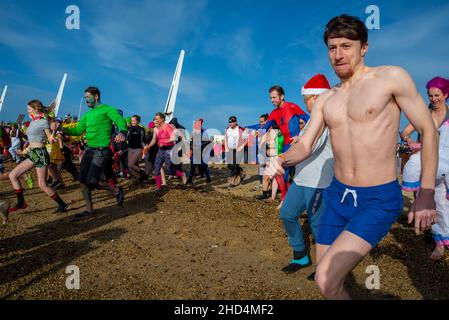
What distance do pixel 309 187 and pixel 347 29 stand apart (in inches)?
75.5

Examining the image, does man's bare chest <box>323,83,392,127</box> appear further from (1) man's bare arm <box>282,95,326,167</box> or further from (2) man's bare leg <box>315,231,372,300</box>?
(2) man's bare leg <box>315,231,372,300</box>

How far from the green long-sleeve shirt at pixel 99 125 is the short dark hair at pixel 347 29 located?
4.88 m

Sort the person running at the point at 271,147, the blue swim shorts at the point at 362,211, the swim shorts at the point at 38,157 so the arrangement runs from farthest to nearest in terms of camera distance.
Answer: the person running at the point at 271,147, the swim shorts at the point at 38,157, the blue swim shorts at the point at 362,211

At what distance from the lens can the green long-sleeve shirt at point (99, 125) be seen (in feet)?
20.1

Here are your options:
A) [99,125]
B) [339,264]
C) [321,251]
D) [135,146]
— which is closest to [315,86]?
[321,251]

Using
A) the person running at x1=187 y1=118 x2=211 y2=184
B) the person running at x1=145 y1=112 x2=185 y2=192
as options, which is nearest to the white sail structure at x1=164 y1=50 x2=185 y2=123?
the person running at x1=187 y1=118 x2=211 y2=184

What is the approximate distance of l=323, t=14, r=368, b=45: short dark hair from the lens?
2.23 m

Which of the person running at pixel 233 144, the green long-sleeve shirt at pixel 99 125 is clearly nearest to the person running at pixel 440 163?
the green long-sleeve shirt at pixel 99 125

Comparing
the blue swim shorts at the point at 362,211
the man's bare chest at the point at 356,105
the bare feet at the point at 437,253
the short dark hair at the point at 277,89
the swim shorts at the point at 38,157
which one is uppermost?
the short dark hair at the point at 277,89

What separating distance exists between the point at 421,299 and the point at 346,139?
230cm

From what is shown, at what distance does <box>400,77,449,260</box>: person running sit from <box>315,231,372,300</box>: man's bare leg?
3007 millimetres

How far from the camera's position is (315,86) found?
12.9ft

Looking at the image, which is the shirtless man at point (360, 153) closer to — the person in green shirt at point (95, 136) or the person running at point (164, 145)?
the person in green shirt at point (95, 136)
